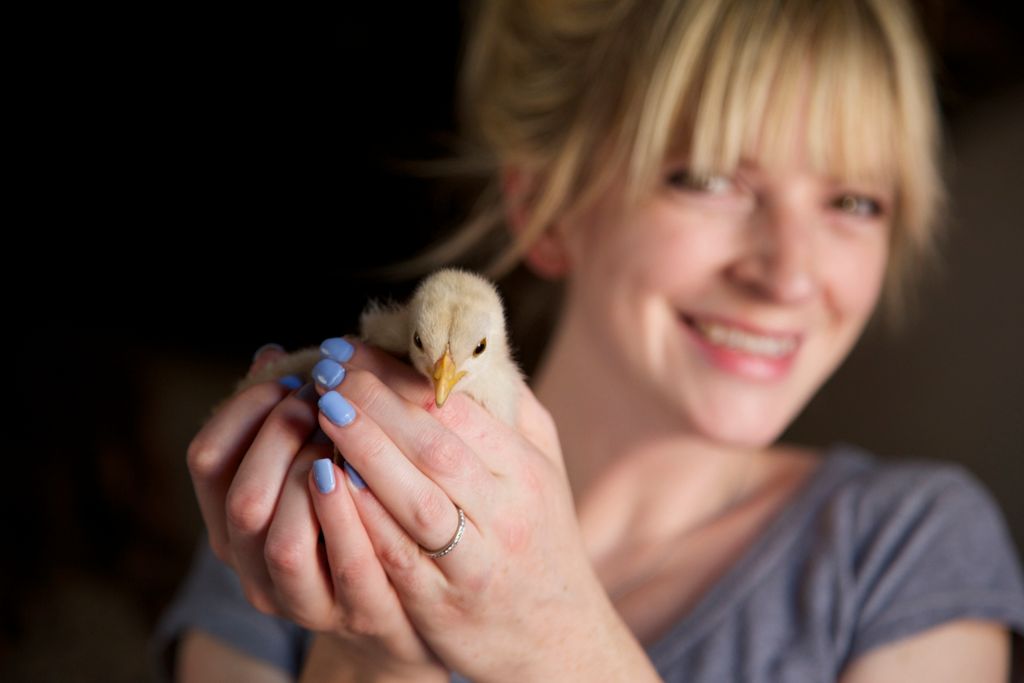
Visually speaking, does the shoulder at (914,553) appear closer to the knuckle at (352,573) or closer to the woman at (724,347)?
the woman at (724,347)

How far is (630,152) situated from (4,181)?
1.09m

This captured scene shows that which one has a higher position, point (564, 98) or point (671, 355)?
point (564, 98)

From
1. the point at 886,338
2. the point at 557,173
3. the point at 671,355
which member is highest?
the point at 557,173

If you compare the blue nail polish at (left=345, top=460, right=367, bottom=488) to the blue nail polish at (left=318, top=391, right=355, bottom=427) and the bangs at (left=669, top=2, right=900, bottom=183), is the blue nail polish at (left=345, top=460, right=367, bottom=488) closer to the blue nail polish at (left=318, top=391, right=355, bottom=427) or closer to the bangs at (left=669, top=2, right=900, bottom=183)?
the blue nail polish at (left=318, top=391, right=355, bottom=427)

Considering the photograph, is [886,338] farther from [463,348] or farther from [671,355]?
[463,348]

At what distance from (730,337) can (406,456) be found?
67 centimetres

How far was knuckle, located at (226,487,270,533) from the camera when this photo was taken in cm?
75

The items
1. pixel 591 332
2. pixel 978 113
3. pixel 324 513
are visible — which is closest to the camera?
pixel 324 513

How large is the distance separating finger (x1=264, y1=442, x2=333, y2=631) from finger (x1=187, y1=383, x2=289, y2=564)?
0.20 ft

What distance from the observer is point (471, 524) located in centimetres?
75

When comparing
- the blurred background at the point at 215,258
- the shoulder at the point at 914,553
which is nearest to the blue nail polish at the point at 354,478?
the shoulder at the point at 914,553

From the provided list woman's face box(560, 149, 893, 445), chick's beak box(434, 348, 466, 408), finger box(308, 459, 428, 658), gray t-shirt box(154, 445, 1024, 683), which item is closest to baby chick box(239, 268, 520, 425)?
chick's beak box(434, 348, 466, 408)

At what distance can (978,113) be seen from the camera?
207 centimetres

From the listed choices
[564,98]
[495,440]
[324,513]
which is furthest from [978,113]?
[324,513]
